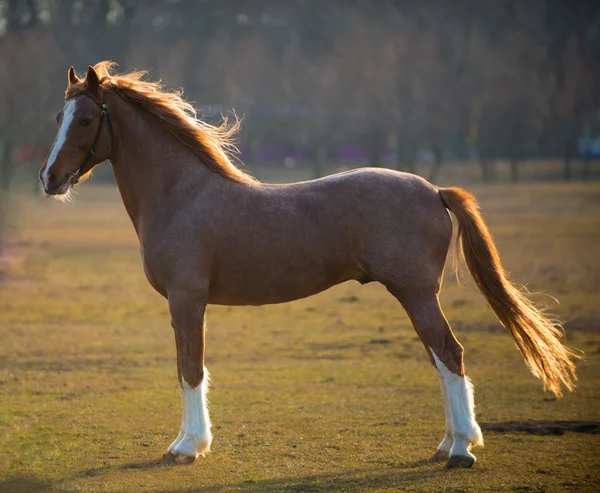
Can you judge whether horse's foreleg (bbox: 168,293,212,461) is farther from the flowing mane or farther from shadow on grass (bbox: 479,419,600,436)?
shadow on grass (bbox: 479,419,600,436)

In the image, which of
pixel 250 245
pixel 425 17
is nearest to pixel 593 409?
pixel 250 245

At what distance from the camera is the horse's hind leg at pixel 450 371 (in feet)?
20.5

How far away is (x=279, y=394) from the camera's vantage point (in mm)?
9078

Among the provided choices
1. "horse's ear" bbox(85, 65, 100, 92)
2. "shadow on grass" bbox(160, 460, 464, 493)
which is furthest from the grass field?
"horse's ear" bbox(85, 65, 100, 92)

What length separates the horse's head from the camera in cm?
643

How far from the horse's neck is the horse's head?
18cm

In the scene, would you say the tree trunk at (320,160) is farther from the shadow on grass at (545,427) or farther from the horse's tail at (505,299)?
the horse's tail at (505,299)

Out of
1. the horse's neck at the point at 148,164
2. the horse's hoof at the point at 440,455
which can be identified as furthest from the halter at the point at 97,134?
the horse's hoof at the point at 440,455

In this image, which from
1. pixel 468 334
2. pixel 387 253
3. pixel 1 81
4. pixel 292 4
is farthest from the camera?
pixel 292 4

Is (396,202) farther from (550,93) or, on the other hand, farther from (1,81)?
(550,93)

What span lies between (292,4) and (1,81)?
39.9m

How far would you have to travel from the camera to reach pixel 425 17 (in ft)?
251

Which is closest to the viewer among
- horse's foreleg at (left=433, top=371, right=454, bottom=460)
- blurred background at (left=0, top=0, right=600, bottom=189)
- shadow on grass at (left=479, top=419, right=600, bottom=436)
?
horse's foreleg at (left=433, top=371, right=454, bottom=460)

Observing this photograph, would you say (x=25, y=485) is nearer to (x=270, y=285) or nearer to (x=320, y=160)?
(x=270, y=285)
